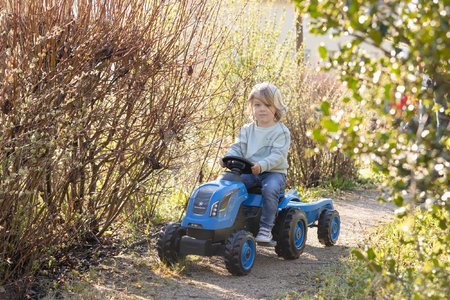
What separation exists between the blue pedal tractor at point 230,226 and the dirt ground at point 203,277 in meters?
0.13

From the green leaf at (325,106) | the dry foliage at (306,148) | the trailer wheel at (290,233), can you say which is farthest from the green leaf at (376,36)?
the dry foliage at (306,148)

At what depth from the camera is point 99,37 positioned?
5.21 metres

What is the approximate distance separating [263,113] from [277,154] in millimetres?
378

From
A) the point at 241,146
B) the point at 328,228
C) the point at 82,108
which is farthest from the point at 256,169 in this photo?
the point at 82,108

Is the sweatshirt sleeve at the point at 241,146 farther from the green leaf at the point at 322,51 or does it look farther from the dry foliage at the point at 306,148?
the green leaf at the point at 322,51

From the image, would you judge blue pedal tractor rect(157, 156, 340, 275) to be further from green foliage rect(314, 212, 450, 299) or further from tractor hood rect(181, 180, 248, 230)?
green foliage rect(314, 212, 450, 299)

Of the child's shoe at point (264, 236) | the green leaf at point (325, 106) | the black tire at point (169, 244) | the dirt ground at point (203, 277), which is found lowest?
the dirt ground at point (203, 277)

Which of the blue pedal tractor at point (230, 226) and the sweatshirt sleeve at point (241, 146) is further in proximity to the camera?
the sweatshirt sleeve at point (241, 146)

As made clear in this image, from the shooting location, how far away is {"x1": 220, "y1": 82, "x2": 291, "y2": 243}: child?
5859 mm

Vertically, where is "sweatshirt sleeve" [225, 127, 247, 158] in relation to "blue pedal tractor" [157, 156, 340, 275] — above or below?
above

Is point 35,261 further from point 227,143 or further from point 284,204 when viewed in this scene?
point 227,143

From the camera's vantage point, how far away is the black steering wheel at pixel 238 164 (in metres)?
5.75

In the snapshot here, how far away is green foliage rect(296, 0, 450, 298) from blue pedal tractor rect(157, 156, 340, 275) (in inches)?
83.1

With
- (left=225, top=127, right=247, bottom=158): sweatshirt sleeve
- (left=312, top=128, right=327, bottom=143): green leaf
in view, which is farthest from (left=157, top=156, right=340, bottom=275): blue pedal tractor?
(left=312, top=128, right=327, bottom=143): green leaf
